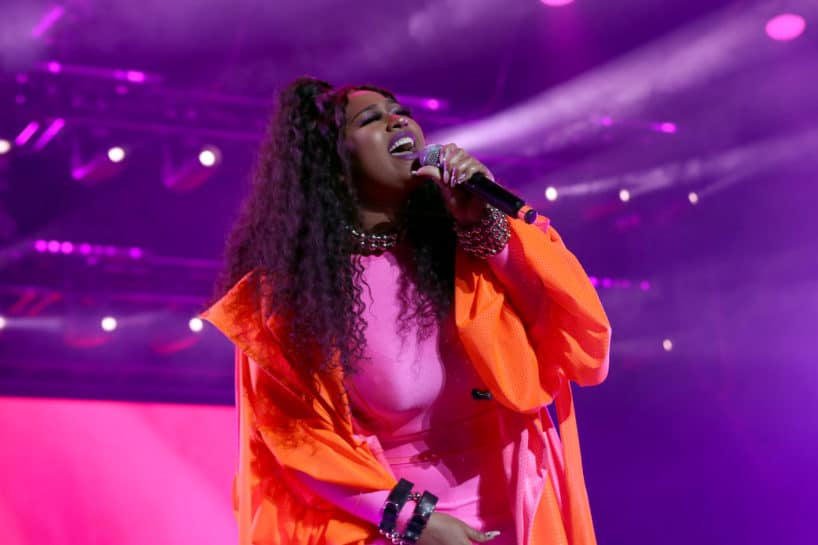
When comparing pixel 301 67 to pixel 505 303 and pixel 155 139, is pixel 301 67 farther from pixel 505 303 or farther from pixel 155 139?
pixel 505 303

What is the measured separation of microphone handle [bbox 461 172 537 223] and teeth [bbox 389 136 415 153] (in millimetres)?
→ 218

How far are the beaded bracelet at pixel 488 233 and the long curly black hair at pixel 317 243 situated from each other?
15 cm

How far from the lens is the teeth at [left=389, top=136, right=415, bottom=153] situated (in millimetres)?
1541

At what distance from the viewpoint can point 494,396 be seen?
1484 mm

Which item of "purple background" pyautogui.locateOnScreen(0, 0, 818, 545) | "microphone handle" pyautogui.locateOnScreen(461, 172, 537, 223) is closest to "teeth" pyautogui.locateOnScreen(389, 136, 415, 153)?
"microphone handle" pyautogui.locateOnScreen(461, 172, 537, 223)

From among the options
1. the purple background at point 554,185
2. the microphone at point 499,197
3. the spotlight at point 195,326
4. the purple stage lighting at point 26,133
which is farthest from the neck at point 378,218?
the purple stage lighting at point 26,133

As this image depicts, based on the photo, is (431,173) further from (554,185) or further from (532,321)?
(554,185)

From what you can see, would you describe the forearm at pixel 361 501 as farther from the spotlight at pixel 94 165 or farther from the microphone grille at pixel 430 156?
the spotlight at pixel 94 165

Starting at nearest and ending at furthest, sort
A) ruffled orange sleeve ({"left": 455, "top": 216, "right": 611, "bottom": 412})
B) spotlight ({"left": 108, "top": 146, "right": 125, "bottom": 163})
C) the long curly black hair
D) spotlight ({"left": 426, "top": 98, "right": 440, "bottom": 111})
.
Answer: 1. ruffled orange sleeve ({"left": 455, "top": 216, "right": 611, "bottom": 412})
2. the long curly black hair
3. spotlight ({"left": 108, "top": 146, "right": 125, "bottom": 163})
4. spotlight ({"left": 426, "top": 98, "right": 440, "bottom": 111})

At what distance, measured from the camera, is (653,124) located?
3506 mm

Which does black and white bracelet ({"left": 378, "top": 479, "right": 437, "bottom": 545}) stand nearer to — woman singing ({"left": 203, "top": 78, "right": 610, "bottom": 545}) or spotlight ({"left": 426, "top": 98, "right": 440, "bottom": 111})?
woman singing ({"left": 203, "top": 78, "right": 610, "bottom": 545})

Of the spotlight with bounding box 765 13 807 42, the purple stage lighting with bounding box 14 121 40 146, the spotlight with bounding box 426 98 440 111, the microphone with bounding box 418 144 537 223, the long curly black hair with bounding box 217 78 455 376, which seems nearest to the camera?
the microphone with bounding box 418 144 537 223

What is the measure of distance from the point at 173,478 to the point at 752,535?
2.03 meters

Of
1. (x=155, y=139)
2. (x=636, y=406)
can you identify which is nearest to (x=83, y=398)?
(x=155, y=139)
